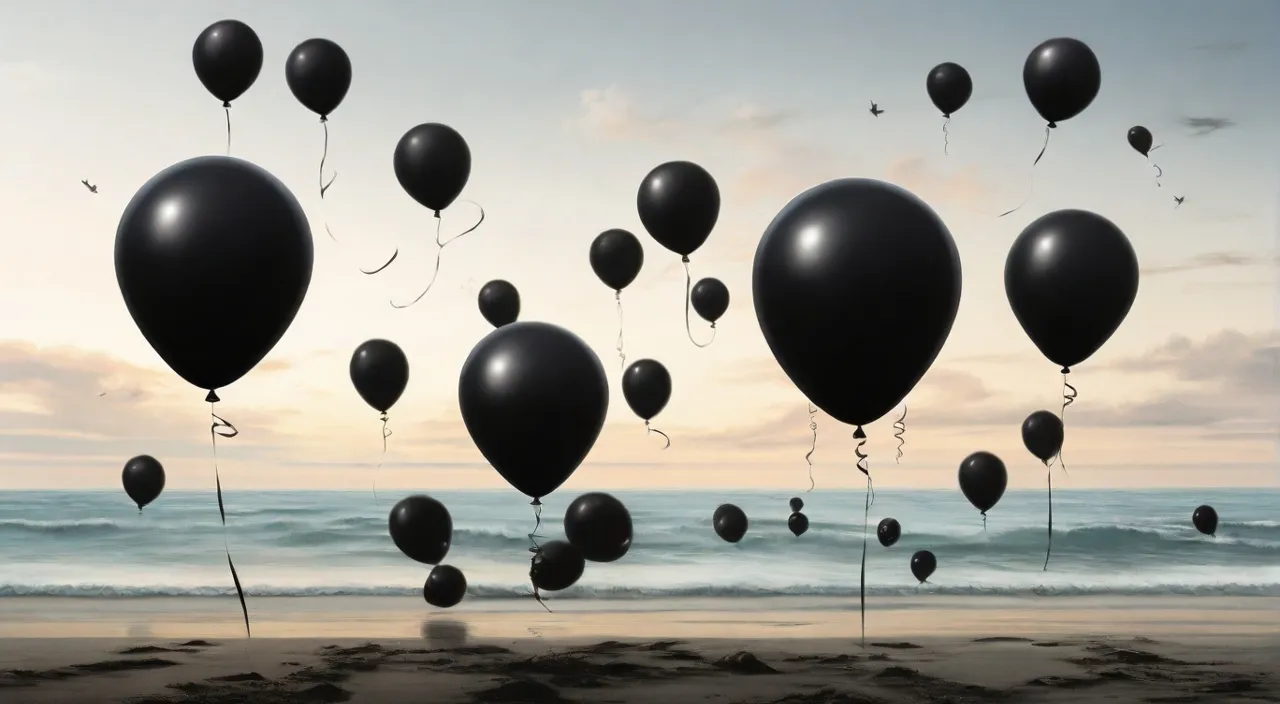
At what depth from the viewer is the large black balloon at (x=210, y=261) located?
497 cm

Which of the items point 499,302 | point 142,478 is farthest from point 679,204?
point 142,478

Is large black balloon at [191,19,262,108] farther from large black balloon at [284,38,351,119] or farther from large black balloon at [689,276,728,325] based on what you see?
large black balloon at [689,276,728,325]

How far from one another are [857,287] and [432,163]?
3.99 m

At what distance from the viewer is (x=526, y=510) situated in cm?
2447

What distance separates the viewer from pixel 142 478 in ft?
33.6

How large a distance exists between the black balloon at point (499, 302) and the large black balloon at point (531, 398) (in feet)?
A: 10.6

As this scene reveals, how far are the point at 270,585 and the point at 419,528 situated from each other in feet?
34.1

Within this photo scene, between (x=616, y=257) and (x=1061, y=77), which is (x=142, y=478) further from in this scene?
(x=1061, y=77)

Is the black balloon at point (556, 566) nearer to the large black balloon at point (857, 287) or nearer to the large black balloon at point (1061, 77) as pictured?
the large black balloon at point (857, 287)

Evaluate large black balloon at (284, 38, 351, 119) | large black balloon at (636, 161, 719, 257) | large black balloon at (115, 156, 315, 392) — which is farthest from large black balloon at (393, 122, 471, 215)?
large black balloon at (115, 156, 315, 392)

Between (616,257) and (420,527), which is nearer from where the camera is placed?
(420,527)

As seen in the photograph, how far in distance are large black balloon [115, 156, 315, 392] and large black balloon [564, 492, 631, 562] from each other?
345 cm

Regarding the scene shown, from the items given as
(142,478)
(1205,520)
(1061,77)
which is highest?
(1061,77)

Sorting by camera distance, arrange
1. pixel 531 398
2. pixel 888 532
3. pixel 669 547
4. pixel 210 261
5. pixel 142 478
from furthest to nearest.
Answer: pixel 669 547, pixel 888 532, pixel 142 478, pixel 531 398, pixel 210 261
